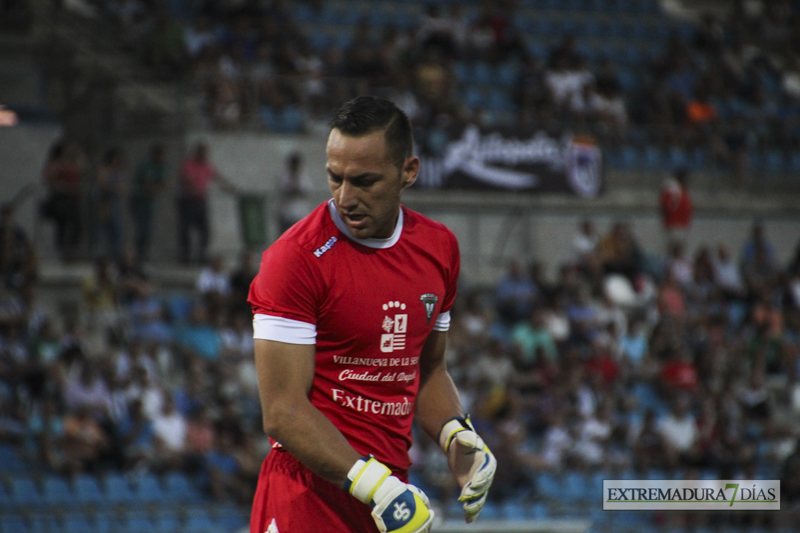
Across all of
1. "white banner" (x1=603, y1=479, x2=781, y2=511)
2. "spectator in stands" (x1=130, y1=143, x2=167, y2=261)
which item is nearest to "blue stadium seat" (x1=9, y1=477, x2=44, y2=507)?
"spectator in stands" (x1=130, y1=143, x2=167, y2=261)

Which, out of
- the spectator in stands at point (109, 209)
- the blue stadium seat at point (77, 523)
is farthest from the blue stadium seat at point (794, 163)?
the blue stadium seat at point (77, 523)

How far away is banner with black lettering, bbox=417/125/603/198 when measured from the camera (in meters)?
16.2

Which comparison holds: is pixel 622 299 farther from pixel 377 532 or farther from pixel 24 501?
pixel 377 532

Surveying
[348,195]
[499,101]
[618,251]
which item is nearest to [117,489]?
[348,195]

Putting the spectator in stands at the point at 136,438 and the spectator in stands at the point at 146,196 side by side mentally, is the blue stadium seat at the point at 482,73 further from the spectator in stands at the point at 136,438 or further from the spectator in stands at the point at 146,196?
the spectator in stands at the point at 136,438

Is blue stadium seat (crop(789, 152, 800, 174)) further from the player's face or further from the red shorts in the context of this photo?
the red shorts

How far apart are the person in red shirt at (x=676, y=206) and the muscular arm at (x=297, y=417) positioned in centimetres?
1438

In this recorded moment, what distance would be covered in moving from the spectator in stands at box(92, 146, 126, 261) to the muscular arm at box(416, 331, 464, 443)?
33.5ft

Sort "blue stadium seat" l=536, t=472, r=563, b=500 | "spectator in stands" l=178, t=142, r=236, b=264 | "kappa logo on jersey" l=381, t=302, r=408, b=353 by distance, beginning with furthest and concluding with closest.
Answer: "spectator in stands" l=178, t=142, r=236, b=264 → "blue stadium seat" l=536, t=472, r=563, b=500 → "kappa logo on jersey" l=381, t=302, r=408, b=353

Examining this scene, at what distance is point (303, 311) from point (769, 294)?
1422 centimetres

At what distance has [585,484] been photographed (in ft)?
40.1

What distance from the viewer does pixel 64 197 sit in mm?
13500

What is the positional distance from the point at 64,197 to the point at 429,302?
10.6 meters

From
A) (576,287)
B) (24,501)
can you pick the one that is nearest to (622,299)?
(576,287)
